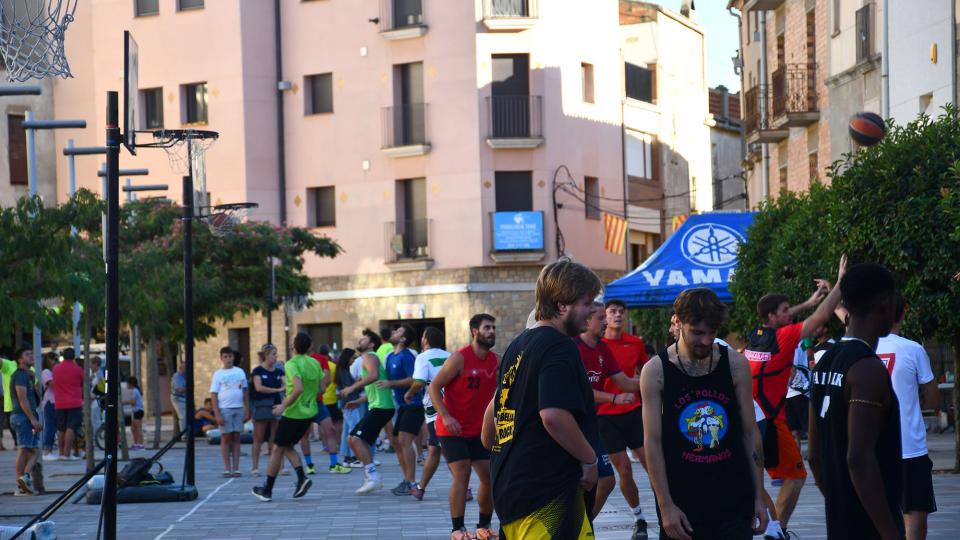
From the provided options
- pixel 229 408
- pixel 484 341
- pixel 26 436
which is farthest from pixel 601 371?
pixel 229 408

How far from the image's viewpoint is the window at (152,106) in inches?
2034

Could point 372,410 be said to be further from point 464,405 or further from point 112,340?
point 112,340

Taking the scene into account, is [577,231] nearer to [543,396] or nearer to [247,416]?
[247,416]

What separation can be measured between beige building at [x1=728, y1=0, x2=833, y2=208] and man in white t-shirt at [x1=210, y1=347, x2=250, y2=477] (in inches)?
556

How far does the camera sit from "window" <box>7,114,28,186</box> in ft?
164

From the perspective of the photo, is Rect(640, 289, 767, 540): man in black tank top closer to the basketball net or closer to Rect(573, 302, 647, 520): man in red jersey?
Rect(573, 302, 647, 520): man in red jersey

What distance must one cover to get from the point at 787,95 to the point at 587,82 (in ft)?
44.6

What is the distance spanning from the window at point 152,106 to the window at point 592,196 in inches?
518

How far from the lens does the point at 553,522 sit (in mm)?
7066

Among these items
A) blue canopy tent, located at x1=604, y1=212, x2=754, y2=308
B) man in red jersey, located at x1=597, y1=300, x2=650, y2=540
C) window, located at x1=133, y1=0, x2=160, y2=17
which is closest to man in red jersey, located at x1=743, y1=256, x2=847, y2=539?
man in red jersey, located at x1=597, y1=300, x2=650, y2=540

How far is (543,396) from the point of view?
7.00 m

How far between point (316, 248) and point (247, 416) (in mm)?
18942

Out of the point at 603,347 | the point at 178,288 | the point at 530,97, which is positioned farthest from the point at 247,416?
the point at 530,97

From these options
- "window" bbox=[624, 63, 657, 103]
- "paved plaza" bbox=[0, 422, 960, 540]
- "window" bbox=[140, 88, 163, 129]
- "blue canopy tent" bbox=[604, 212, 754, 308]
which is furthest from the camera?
"window" bbox=[624, 63, 657, 103]
